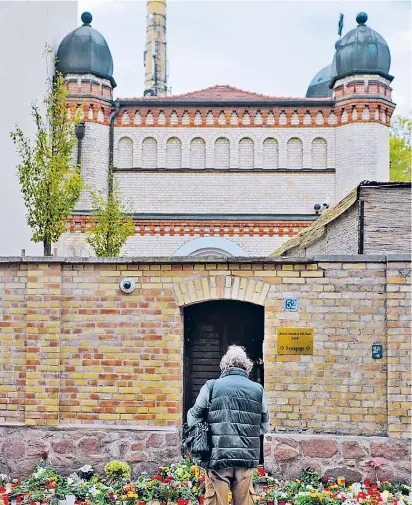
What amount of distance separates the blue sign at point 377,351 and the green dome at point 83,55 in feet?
63.1

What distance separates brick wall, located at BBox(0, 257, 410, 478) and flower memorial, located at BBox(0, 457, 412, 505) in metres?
0.50

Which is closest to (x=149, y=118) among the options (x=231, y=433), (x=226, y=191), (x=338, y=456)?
(x=226, y=191)

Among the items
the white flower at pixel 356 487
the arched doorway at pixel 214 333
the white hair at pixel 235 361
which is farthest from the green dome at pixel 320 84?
the white hair at pixel 235 361

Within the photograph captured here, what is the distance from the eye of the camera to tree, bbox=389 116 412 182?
34.8 m

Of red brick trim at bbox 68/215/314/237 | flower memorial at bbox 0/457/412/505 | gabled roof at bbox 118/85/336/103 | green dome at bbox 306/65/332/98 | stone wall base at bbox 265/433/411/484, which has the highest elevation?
green dome at bbox 306/65/332/98

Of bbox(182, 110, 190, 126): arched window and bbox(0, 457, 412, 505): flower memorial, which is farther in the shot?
bbox(182, 110, 190, 126): arched window

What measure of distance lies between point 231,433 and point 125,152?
20856 mm

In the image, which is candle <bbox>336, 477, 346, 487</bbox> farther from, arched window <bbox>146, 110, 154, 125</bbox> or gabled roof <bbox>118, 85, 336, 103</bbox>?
arched window <bbox>146, 110, 154, 125</bbox>

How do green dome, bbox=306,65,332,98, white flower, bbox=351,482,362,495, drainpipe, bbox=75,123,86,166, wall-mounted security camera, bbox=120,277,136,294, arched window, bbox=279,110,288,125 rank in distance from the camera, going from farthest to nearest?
green dome, bbox=306,65,332,98 → arched window, bbox=279,110,288,125 → drainpipe, bbox=75,123,86,166 → wall-mounted security camera, bbox=120,277,136,294 → white flower, bbox=351,482,362,495

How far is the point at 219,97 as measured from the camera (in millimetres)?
26766

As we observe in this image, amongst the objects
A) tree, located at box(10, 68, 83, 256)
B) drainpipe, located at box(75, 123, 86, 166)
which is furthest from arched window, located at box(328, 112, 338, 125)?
tree, located at box(10, 68, 83, 256)

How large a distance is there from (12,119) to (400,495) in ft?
43.3

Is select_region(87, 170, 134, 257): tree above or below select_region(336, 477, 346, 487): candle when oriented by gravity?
above

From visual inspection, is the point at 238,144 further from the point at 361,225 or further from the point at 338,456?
the point at 338,456
